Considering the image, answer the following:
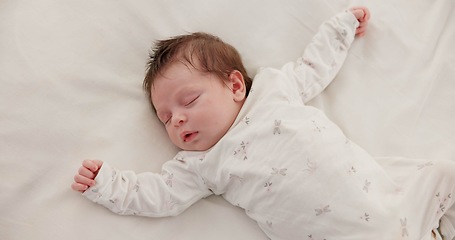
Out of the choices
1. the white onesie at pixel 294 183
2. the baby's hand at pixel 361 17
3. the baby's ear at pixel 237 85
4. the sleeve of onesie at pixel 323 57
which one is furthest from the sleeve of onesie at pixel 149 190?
the baby's hand at pixel 361 17

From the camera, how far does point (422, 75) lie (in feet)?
4.46

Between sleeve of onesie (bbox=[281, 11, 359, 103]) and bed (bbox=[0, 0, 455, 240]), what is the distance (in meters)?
0.04

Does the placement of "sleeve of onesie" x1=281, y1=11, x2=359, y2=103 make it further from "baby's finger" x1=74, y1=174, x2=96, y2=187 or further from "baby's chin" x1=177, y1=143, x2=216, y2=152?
"baby's finger" x1=74, y1=174, x2=96, y2=187

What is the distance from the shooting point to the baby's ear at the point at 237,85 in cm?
126

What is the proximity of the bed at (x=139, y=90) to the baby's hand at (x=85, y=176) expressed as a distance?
5 cm

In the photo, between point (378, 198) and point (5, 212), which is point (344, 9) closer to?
point (378, 198)

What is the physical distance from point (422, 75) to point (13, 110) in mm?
1101

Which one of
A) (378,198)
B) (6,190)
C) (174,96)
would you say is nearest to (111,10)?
(174,96)

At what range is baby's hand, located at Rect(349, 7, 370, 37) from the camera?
1415mm

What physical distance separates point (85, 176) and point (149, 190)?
0.50 feet

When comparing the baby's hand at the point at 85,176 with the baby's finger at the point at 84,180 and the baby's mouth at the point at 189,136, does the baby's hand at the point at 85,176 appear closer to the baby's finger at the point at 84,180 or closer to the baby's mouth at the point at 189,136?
the baby's finger at the point at 84,180

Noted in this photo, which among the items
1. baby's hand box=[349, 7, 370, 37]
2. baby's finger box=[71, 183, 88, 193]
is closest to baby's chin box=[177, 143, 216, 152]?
baby's finger box=[71, 183, 88, 193]

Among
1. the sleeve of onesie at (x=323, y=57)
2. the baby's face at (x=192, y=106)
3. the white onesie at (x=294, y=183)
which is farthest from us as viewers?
the sleeve of onesie at (x=323, y=57)

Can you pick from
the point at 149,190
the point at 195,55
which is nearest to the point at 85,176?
the point at 149,190
